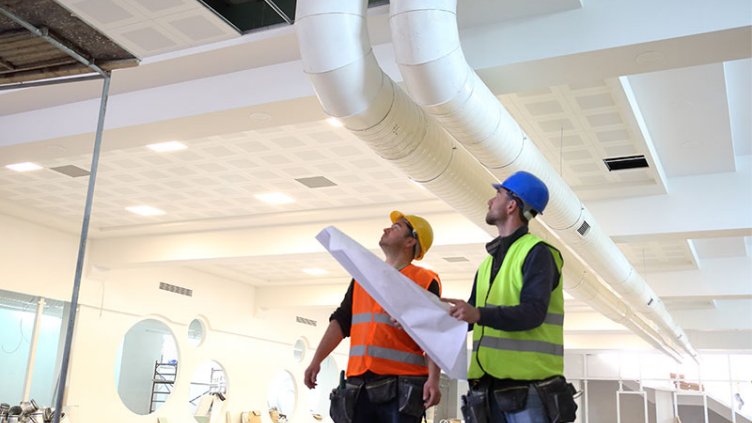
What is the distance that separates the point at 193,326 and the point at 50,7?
45.2 feet

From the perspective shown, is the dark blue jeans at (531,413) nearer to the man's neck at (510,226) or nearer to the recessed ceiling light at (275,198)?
the man's neck at (510,226)

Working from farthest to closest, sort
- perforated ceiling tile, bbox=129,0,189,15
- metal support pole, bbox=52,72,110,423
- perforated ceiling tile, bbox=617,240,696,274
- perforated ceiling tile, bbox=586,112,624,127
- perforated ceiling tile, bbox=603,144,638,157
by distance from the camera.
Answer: perforated ceiling tile, bbox=617,240,696,274 < perforated ceiling tile, bbox=603,144,638,157 < perforated ceiling tile, bbox=586,112,624,127 < perforated ceiling tile, bbox=129,0,189,15 < metal support pole, bbox=52,72,110,423

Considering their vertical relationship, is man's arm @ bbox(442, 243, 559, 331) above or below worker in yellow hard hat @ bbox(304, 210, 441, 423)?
above

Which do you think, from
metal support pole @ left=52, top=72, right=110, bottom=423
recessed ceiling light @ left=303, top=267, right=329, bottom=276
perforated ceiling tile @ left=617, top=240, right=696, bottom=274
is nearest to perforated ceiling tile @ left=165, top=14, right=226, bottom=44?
metal support pole @ left=52, top=72, right=110, bottom=423

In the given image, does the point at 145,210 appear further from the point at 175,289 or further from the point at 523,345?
the point at 523,345

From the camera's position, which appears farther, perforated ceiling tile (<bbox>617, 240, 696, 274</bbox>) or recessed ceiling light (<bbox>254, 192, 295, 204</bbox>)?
perforated ceiling tile (<bbox>617, 240, 696, 274</bbox>)

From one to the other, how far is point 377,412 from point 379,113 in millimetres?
1719

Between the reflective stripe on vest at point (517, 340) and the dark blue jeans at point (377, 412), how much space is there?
0.52m

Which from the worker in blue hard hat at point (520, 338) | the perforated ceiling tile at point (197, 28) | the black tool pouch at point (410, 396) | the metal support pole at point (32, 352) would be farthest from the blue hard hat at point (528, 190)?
the perforated ceiling tile at point (197, 28)

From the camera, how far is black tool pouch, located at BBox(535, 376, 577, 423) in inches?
100

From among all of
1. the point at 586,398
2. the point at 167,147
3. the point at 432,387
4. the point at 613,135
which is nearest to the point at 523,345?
the point at 432,387

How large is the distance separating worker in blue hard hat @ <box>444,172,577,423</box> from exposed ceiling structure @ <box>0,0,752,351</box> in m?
1.55

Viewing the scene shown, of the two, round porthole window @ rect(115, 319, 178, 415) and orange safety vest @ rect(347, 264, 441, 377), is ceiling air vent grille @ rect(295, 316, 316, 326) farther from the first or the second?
orange safety vest @ rect(347, 264, 441, 377)

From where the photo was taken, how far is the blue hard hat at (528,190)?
284 centimetres
